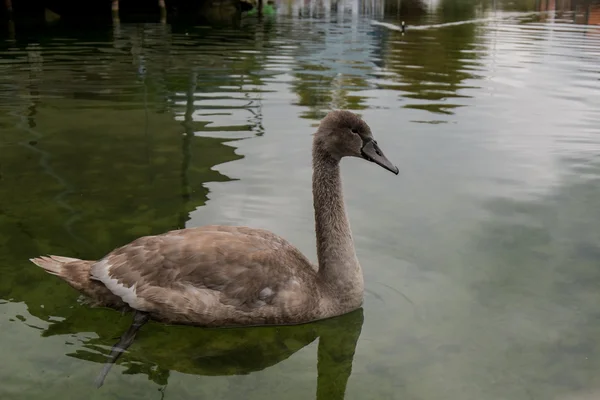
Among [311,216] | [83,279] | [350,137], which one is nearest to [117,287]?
[83,279]

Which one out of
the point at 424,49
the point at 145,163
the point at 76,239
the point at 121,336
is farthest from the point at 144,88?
the point at 424,49

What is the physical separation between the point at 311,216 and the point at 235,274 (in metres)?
2.84

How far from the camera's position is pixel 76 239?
746cm

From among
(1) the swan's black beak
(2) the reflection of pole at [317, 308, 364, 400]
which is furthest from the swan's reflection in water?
(1) the swan's black beak

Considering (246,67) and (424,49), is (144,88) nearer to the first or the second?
(246,67)

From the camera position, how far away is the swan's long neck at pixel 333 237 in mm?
6027

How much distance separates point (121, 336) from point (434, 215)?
4302 millimetres

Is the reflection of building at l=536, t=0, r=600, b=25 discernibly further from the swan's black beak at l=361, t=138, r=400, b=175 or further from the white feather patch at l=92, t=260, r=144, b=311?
the white feather patch at l=92, t=260, r=144, b=311

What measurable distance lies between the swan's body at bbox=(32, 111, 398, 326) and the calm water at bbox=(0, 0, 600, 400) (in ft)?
0.69

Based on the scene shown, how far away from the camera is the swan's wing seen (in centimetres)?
561

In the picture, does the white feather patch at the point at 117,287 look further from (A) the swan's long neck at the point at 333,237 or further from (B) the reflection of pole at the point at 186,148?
(B) the reflection of pole at the point at 186,148

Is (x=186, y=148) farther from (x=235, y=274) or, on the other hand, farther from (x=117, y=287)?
(x=235, y=274)

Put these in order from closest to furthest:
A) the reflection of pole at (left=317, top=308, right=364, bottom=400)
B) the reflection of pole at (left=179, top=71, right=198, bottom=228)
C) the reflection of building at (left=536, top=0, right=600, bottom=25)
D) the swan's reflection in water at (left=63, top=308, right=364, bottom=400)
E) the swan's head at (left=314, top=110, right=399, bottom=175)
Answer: the reflection of pole at (left=317, top=308, right=364, bottom=400), the swan's reflection in water at (left=63, top=308, right=364, bottom=400), the swan's head at (left=314, top=110, right=399, bottom=175), the reflection of pole at (left=179, top=71, right=198, bottom=228), the reflection of building at (left=536, top=0, right=600, bottom=25)

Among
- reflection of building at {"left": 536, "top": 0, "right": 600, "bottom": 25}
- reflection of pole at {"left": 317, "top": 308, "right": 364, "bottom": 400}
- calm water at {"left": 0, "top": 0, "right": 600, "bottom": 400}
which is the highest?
reflection of building at {"left": 536, "top": 0, "right": 600, "bottom": 25}
